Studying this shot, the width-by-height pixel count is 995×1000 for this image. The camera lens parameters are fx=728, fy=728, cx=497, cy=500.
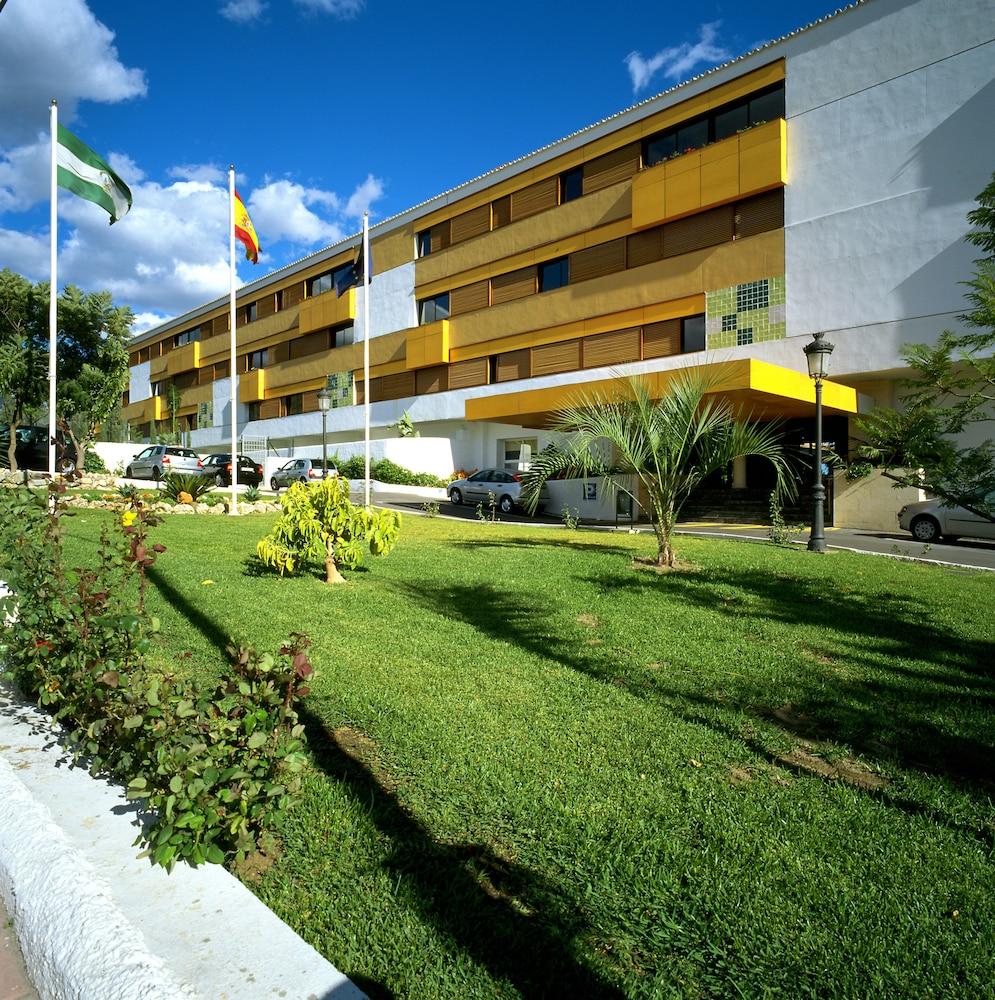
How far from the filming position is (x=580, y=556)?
10422 mm

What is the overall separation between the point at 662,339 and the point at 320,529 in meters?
20.7

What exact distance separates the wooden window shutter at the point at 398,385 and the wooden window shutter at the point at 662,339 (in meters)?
13.9

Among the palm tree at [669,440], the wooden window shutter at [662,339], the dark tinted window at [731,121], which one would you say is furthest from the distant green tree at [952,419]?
the dark tinted window at [731,121]

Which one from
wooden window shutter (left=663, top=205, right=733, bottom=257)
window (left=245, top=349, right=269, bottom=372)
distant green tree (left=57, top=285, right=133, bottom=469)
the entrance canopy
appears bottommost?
the entrance canopy

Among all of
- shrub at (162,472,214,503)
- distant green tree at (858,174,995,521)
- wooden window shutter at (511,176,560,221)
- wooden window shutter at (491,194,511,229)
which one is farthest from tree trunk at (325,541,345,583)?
wooden window shutter at (491,194,511,229)

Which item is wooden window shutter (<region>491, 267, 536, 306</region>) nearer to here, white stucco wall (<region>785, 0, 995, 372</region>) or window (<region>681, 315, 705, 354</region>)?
window (<region>681, 315, 705, 354</region>)

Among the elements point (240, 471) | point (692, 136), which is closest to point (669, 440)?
point (692, 136)

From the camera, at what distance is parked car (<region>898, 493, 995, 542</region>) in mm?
15703

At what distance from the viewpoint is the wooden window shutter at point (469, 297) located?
32.9m

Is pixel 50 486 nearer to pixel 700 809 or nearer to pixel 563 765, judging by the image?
pixel 563 765

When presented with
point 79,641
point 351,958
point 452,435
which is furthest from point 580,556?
point 452,435

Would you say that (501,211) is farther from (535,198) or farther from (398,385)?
(398,385)

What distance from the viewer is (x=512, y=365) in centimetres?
3161

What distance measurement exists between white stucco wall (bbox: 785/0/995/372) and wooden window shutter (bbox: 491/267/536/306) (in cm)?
1125
